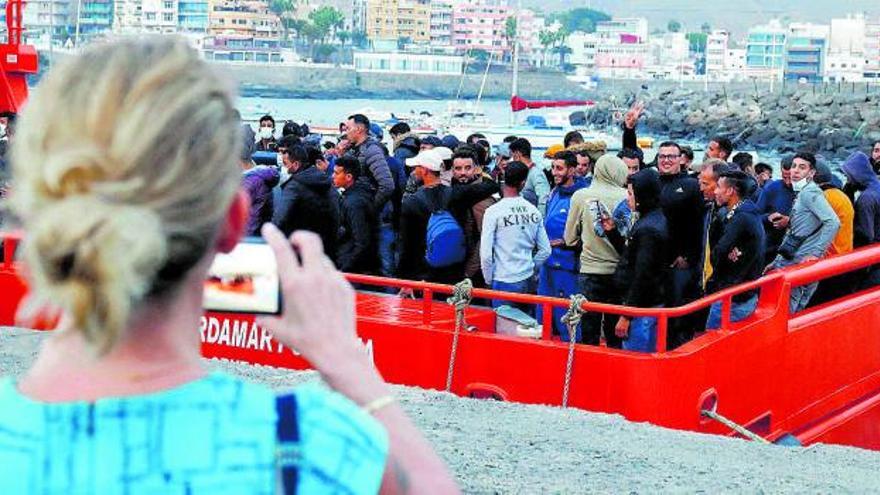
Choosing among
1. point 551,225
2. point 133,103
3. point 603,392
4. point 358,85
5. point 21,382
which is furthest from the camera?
point 358,85

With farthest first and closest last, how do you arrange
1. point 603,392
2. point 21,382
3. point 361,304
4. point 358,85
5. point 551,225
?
1. point 358,85
2. point 551,225
3. point 361,304
4. point 603,392
5. point 21,382

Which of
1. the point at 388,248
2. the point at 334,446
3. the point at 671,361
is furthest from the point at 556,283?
the point at 334,446

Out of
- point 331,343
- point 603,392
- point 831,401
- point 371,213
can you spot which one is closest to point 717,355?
point 603,392

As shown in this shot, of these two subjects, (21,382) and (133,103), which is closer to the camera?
(133,103)

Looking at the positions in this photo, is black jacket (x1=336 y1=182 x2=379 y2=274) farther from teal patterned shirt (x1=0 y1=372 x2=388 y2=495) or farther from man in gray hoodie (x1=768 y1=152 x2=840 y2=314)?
teal patterned shirt (x1=0 y1=372 x2=388 y2=495)

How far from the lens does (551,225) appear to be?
1039 centimetres

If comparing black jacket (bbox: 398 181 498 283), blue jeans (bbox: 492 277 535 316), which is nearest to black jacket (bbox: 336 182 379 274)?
black jacket (bbox: 398 181 498 283)

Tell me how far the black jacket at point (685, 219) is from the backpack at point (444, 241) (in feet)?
4.45

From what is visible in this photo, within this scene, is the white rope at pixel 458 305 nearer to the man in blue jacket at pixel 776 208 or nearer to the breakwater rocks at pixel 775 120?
the man in blue jacket at pixel 776 208

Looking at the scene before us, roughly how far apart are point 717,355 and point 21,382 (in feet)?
22.8

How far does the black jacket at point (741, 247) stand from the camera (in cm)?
962

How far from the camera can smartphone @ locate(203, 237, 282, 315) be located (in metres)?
1.91

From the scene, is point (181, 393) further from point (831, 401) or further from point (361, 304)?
point (831, 401)

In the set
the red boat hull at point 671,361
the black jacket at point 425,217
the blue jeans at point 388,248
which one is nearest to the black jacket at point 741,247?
the red boat hull at point 671,361
